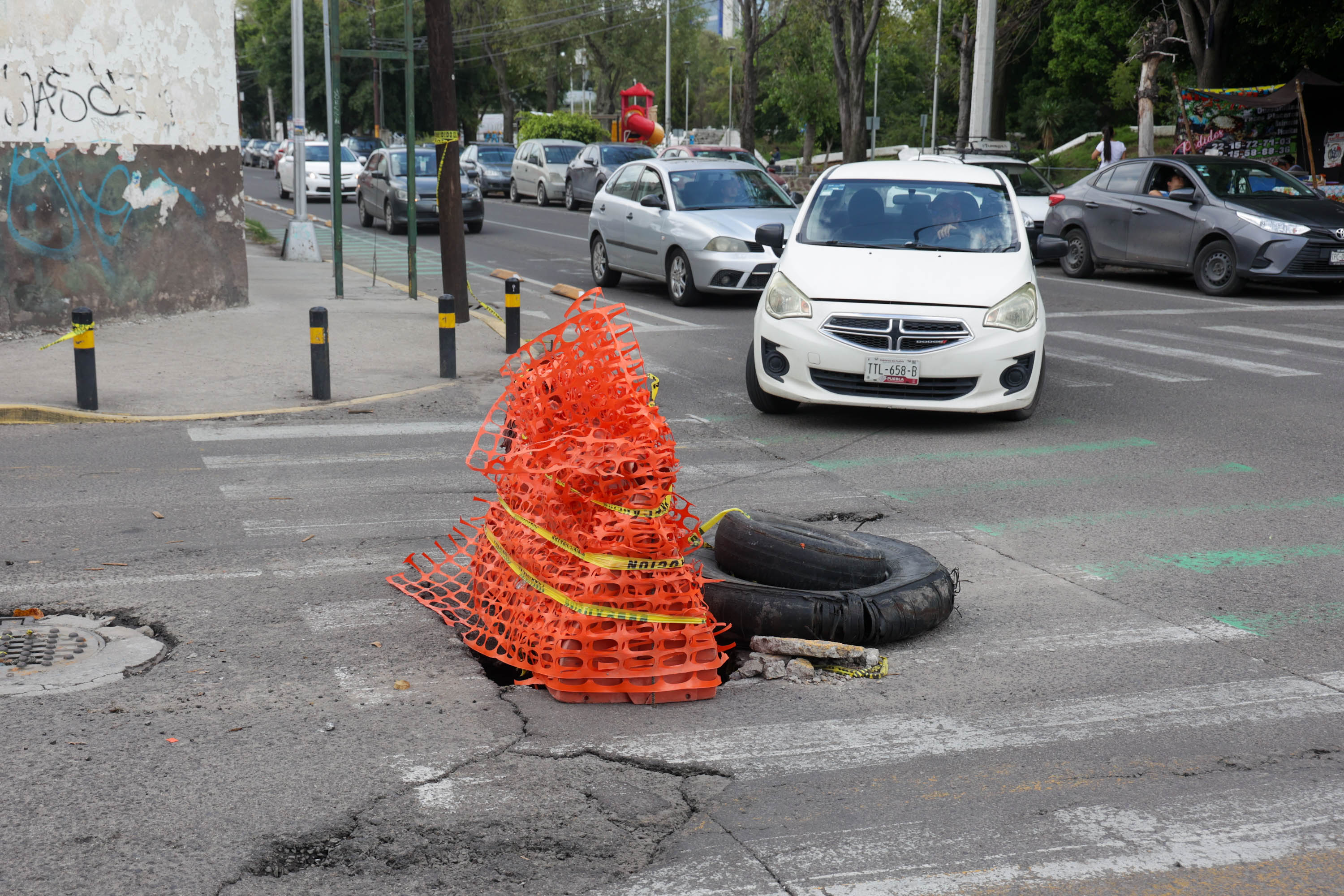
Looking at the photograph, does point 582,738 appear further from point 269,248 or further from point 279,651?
point 269,248

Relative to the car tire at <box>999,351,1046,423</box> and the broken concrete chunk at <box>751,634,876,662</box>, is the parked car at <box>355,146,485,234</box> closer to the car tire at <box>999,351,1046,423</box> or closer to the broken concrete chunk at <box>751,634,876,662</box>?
the car tire at <box>999,351,1046,423</box>

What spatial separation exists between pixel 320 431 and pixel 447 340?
2.27 metres

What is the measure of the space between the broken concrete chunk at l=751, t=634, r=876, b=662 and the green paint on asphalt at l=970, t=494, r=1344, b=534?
206 centimetres

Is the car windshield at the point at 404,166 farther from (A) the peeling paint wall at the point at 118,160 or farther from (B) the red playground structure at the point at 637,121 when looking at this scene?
(B) the red playground structure at the point at 637,121

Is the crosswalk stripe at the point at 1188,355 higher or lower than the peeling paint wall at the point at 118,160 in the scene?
lower

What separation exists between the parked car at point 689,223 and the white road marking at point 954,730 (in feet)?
38.0

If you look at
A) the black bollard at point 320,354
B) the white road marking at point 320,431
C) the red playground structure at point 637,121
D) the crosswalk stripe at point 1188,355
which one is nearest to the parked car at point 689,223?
the crosswalk stripe at point 1188,355

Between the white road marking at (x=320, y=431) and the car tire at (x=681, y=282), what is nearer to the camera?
the white road marking at (x=320, y=431)

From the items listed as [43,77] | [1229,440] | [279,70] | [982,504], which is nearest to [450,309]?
[43,77]

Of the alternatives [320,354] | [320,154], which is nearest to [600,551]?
[320,354]

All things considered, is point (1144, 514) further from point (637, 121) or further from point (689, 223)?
point (637, 121)

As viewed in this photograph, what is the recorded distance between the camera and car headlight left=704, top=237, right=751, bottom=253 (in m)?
15.7

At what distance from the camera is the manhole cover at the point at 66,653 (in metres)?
4.55

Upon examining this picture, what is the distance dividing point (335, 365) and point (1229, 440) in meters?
7.28
